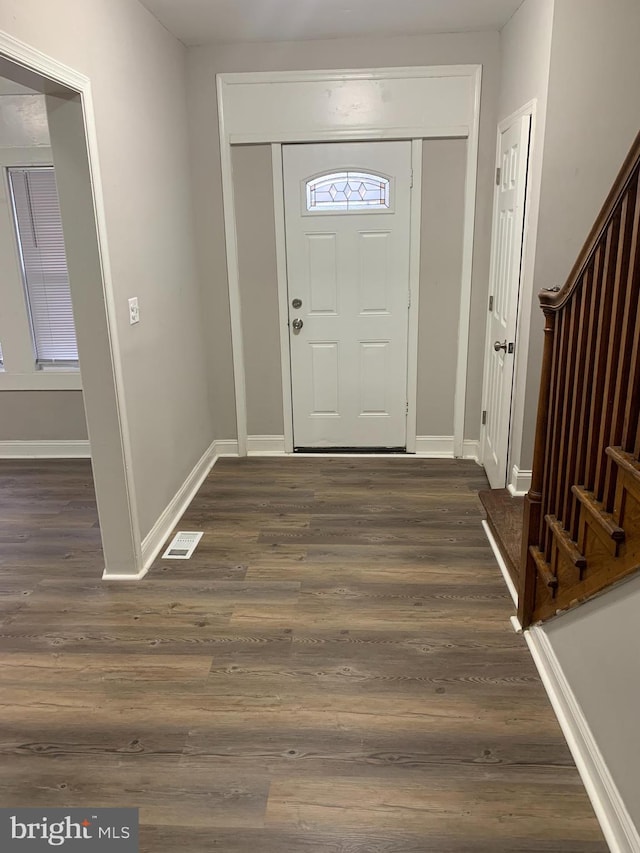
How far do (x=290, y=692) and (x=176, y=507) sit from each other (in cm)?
161

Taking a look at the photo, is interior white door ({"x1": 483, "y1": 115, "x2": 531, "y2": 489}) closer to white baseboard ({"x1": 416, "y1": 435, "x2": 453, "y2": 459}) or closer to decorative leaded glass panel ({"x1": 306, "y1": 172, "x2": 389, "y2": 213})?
white baseboard ({"x1": 416, "y1": 435, "x2": 453, "y2": 459})

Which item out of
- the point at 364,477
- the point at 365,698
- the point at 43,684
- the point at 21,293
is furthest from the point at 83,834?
the point at 21,293

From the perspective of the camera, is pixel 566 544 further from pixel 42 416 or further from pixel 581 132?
pixel 42 416

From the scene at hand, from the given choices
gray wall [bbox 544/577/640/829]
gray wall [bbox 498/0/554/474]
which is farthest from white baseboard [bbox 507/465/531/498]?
gray wall [bbox 544/577/640/829]

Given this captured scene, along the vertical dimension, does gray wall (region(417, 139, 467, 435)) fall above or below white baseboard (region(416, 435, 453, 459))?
above

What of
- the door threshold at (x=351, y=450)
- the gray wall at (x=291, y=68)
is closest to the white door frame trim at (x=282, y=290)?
the door threshold at (x=351, y=450)

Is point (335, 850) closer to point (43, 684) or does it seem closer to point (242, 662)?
point (242, 662)

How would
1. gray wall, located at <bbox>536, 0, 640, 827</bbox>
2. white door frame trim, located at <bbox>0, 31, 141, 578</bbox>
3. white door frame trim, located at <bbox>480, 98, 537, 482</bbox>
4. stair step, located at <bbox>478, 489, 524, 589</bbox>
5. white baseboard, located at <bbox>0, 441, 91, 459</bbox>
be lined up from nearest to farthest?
1. white door frame trim, located at <bbox>0, 31, 141, 578</bbox>
2. gray wall, located at <bbox>536, 0, 640, 827</bbox>
3. stair step, located at <bbox>478, 489, 524, 589</bbox>
4. white door frame trim, located at <bbox>480, 98, 537, 482</bbox>
5. white baseboard, located at <bbox>0, 441, 91, 459</bbox>

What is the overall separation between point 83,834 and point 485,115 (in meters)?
4.01

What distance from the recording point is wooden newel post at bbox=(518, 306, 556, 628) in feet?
7.16

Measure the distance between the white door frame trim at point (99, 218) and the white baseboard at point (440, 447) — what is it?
85.9 inches

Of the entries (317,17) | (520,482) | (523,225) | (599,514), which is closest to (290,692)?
(599,514)

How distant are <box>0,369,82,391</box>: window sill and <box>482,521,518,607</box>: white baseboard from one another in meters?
2.98

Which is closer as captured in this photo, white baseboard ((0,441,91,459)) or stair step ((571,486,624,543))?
stair step ((571,486,624,543))
